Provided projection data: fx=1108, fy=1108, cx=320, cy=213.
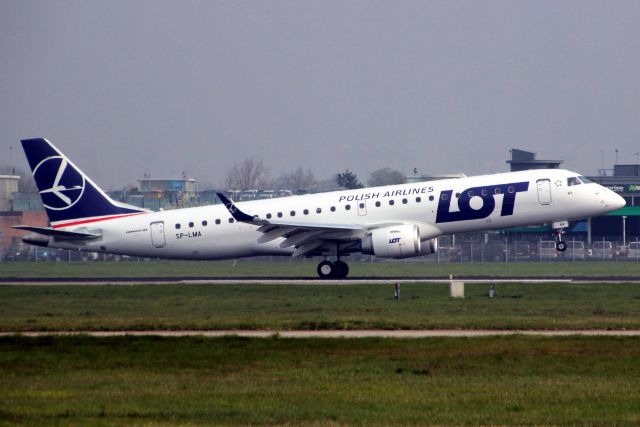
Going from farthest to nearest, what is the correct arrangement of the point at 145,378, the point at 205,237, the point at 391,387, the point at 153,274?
1. the point at 153,274
2. the point at 205,237
3. the point at 145,378
4. the point at 391,387

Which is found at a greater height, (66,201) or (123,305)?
(66,201)

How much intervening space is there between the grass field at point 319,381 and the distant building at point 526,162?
86.9m

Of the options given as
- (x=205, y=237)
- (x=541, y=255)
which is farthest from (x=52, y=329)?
(x=541, y=255)

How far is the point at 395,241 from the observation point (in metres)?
48.4

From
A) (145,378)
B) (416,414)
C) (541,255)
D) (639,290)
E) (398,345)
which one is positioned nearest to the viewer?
(416,414)

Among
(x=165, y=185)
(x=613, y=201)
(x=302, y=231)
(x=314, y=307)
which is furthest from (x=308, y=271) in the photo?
(x=165, y=185)

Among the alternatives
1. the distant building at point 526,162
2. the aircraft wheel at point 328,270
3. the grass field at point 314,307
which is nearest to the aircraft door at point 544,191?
the grass field at point 314,307

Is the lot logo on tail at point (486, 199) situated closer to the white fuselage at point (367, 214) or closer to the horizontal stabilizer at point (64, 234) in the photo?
the white fuselage at point (367, 214)

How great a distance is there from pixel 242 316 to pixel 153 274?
1246 inches

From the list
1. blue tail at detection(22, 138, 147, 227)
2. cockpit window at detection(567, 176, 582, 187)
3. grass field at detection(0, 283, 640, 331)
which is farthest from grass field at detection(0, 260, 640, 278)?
grass field at detection(0, 283, 640, 331)

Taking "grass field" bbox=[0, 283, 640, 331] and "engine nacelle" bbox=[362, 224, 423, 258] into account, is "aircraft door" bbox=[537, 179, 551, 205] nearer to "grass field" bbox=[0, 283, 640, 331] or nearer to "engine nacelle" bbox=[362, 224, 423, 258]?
"grass field" bbox=[0, 283, 640, 331]

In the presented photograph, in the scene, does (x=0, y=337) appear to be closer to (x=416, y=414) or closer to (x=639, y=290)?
(x=416, y=414)

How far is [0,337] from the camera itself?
2753 cm

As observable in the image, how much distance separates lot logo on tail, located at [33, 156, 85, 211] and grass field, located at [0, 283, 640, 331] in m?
5.94
